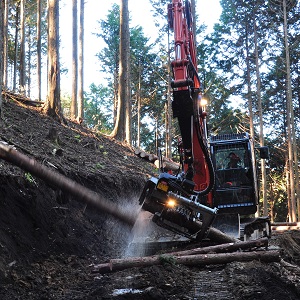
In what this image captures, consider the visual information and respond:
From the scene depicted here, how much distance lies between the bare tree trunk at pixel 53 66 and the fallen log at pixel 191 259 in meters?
7.59

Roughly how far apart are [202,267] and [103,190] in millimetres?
3914

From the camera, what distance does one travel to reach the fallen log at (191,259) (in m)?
6.05

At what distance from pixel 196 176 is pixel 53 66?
246 inches

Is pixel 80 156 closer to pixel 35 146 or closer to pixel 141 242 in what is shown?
pixel 35 146

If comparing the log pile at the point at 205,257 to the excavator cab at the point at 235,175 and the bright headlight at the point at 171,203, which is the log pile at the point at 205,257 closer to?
the bright headlight at the point at 171,203

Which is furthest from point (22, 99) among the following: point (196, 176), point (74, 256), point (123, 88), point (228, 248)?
point (228, 248)

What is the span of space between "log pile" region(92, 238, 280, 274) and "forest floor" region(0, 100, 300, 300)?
12 centimetres

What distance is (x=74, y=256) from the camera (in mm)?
6590

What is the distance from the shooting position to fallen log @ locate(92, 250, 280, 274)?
6.05m

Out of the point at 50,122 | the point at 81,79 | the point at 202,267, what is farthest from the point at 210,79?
the point at 202,267

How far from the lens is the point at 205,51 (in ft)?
102

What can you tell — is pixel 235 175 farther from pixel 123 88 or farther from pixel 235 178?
pixel 123 88

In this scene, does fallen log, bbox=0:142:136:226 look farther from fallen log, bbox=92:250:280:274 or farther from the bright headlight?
the bright headlight

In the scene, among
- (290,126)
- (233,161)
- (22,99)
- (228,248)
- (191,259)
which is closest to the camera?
(191,259)
